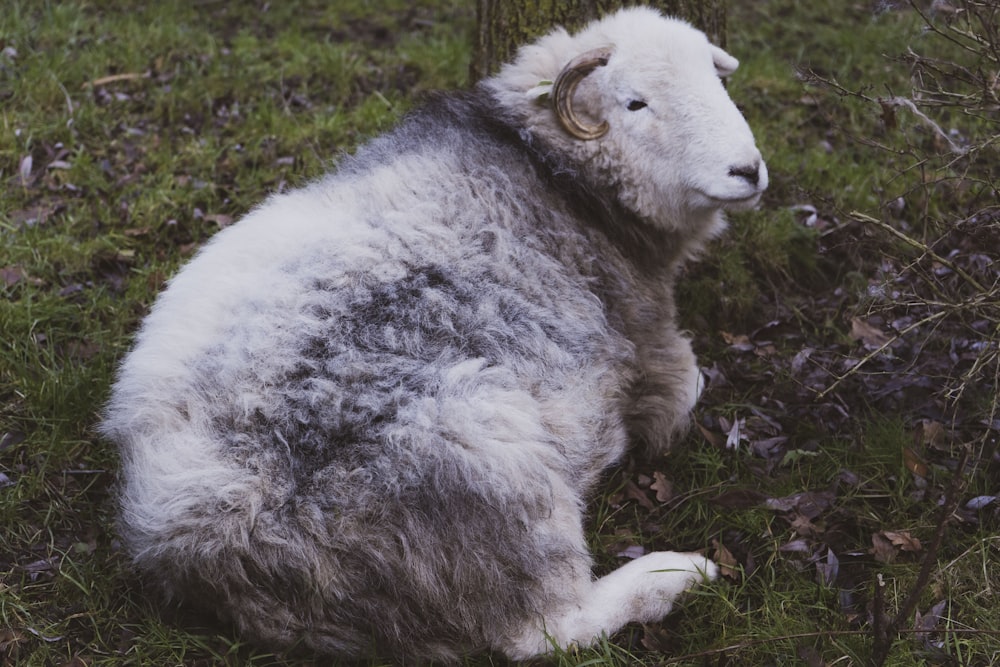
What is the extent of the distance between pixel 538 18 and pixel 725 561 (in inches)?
99.5

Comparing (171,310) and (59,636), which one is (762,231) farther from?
(59,636)

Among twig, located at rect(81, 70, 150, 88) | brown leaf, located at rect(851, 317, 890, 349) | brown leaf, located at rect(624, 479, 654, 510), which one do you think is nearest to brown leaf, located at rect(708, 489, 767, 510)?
brown leaf, located at rect(624, 479, 654, 510)

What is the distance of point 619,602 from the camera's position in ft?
9.19

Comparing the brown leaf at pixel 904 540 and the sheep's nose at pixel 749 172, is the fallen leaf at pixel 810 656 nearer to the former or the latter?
the brown leaf at pixel 904 540

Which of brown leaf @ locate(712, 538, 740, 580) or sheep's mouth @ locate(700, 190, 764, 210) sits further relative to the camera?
sheep's mouth @ locate(700, 190, 764, 210)

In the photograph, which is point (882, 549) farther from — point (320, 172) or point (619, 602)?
point (320, 172)

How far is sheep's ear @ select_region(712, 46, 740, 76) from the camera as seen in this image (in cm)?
352

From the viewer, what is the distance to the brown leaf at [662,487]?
3.32m

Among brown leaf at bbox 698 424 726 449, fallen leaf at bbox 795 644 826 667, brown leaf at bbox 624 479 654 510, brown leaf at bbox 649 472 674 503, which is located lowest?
brown leaf at bbox 624 479 654 510

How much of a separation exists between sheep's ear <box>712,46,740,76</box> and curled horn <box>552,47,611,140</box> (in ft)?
1.63

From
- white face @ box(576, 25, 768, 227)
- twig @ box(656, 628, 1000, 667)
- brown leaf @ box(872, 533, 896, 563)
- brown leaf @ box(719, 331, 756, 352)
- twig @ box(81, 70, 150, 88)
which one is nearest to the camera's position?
twig @ box(656, 628, 1000, 667)

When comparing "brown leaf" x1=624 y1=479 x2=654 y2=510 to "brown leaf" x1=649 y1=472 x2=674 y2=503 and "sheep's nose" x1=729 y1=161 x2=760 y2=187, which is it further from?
"sheep's nose" x1=729 y1=161 x2=760 y2=187

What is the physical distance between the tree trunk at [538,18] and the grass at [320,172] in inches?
24.6

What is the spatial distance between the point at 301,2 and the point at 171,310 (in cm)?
431
